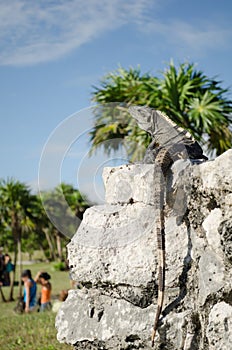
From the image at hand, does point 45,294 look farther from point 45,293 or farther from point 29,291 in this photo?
point 29,291

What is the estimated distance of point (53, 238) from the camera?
43.6 metres

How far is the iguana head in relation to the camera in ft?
14.0

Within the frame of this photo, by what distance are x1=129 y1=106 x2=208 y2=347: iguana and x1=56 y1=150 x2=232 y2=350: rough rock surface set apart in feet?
0.21

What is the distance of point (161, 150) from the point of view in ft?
12.5

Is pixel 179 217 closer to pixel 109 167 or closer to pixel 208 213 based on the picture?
pixel 208 213

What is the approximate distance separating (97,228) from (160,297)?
0.72 m

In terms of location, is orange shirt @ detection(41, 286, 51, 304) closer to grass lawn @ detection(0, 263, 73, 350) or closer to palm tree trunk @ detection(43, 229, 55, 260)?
grass lawn @ detection(0, 263, 73, 350)

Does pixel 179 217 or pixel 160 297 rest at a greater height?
pixel 179 217

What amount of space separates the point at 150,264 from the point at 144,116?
4.22ft

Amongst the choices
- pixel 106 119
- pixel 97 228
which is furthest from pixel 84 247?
pixel 106 119

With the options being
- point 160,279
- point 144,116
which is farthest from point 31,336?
point 160,279

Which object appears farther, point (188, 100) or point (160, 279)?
point (188, 100)

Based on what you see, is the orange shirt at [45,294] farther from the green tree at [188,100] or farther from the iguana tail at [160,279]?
the iguana tail at [160,279]

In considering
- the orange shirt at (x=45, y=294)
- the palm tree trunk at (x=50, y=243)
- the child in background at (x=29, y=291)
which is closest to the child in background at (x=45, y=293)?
the orange shirt at (x=45, y=294)
